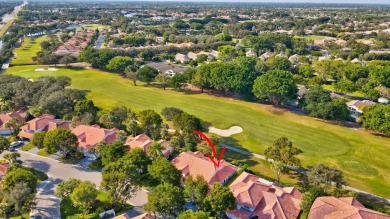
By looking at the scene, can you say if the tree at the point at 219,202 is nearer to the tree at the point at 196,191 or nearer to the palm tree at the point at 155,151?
→ the tree at the point at 196,191

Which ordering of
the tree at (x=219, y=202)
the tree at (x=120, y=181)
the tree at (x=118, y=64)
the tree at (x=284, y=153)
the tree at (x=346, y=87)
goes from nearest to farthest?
the tree at (x=219, y=202) → the tree at (x=120, y=181) → the tree at (x=284, y=153) → the tree at (x=346, y=87) → the tree at (x=118, y=64)

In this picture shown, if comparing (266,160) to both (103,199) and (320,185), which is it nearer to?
(320,185)

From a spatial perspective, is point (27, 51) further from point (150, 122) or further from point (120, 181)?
point (120, 181)

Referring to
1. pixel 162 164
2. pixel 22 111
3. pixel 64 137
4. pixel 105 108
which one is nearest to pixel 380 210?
pixel 162 164

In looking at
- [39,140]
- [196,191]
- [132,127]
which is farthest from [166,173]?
[39,140]

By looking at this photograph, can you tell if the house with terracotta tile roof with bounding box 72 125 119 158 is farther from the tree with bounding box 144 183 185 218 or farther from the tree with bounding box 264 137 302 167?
the tree with bounding box 264 137 302 167

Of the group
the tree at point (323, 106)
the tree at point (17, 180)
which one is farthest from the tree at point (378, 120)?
the tree at point (17, 180)

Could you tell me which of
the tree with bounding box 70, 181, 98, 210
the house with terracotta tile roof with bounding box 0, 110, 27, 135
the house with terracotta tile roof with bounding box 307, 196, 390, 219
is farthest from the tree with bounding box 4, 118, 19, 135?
the house with terracotta tile roof with bounding box 307, 196, 390, 219
